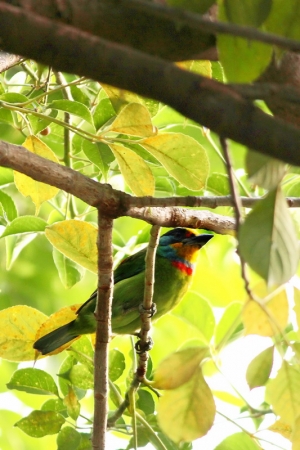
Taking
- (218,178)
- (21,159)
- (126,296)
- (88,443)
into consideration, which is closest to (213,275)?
(126,296)

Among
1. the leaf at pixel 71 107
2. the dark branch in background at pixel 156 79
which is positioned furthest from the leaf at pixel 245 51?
the leaf at pixel 71 107

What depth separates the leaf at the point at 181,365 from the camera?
3.39 ft

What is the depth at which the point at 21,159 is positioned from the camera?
1.25 metres

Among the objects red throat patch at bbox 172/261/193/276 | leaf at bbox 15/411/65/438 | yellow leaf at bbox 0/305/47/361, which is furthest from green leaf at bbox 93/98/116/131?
red throat patch at bbox 172/261/193/276

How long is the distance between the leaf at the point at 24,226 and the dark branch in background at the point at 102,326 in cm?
44

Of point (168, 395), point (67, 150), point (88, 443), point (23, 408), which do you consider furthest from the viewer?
point (23, 408)

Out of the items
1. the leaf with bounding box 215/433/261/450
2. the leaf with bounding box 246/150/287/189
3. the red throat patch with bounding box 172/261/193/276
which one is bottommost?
the leaf with bounding box 215/433/261/450

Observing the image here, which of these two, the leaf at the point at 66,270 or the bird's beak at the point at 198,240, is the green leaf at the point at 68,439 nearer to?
the leaf at the point at 66,270

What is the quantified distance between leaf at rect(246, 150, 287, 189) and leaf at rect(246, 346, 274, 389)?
14.0 inches

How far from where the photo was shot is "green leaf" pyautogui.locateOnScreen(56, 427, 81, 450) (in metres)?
1.72

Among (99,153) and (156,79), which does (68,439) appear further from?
(156,79)

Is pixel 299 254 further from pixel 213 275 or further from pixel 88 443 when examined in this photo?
pixel 213 275

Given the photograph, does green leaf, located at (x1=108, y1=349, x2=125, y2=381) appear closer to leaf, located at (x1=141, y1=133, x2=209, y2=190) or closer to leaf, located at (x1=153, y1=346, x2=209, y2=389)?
leaf, located at (x1=141, y1=133, x2=209, y2=190)

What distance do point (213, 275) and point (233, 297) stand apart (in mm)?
252
